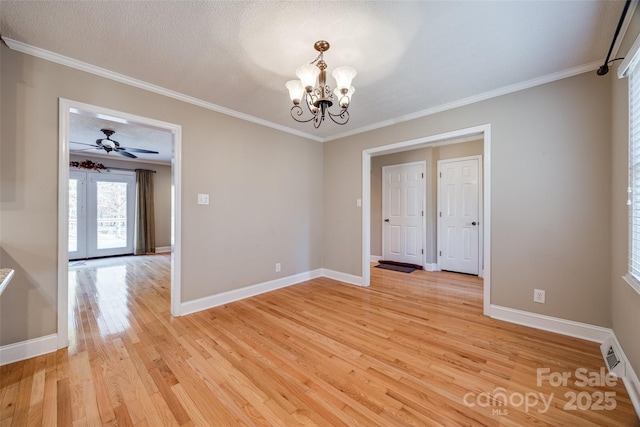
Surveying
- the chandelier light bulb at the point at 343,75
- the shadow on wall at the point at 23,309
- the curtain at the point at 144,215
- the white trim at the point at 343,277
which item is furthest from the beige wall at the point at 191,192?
the curtain at the point at 144,215

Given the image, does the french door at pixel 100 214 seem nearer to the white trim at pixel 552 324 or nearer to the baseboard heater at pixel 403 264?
the baseboard heater at pixel 403 264

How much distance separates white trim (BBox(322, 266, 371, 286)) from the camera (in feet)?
12.9

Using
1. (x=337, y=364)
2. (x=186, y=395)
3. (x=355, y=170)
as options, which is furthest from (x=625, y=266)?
(x=186, y=395)

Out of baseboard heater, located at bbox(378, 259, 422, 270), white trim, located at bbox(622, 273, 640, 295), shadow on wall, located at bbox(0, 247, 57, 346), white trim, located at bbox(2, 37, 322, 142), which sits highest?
white trim, located at bbox(2, 37, 322, 142)

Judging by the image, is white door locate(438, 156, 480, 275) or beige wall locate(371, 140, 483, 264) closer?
white door locate(438, 156, 480, 275)

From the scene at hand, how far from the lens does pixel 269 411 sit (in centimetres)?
146

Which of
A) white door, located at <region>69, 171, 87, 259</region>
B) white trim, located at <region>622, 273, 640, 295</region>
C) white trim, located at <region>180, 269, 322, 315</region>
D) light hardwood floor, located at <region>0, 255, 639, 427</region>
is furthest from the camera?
white door, located at <region>69, 171, 87, 259</region>

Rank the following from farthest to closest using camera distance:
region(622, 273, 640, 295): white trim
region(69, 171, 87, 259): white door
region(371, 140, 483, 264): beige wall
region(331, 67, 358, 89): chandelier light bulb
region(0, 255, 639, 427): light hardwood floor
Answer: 1. region(69, 171, 87, 259): white door
2. region(371, 140, 483, 264): beige wall
3. region(331, 67, 358, 89): chandelier light bulb
4. region(622, 273, 640, 295): white trim
5. region(0, 255, 639, 427): light hardwood floor

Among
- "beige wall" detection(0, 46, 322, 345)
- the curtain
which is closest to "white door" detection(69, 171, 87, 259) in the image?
the curtain

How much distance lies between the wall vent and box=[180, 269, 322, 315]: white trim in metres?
3.31

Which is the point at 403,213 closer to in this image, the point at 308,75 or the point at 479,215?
the point at 479,215

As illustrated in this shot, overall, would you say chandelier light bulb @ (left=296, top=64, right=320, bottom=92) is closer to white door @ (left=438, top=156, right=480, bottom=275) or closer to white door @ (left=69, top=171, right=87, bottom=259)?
white door @ (left=438, top=156, right=480, bottom=275)

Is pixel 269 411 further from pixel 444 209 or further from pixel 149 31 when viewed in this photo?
pixel 444 209

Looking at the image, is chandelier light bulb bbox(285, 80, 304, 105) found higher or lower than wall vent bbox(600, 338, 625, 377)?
higher
